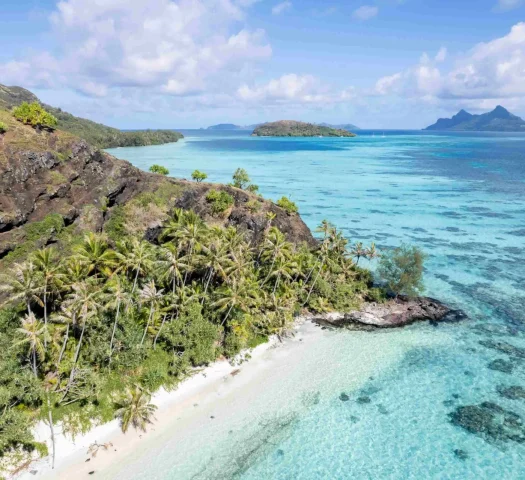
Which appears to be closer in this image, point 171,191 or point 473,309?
point 473,309

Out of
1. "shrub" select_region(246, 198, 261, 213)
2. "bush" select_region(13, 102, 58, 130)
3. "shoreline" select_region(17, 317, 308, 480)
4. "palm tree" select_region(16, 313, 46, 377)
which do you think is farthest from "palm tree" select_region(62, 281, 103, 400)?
"bush" select_region(13, 102, 58, 130)

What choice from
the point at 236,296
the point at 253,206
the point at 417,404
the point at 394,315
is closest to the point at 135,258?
the point at 236,296

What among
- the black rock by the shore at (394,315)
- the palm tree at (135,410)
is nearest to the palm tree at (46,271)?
the palm tree at (135,410)

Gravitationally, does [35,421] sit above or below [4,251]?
below

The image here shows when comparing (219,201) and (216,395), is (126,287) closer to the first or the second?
(216,395)

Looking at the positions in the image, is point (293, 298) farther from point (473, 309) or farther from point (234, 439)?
point (473, 309)

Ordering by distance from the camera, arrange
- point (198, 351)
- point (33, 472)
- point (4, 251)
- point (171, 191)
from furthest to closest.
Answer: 1. point (171, 191)
2. point (4, 251)
3. point (198, 351)
4. point (33, 472)

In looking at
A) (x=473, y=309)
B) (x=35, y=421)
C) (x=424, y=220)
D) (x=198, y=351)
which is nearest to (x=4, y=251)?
(x=35, y=421)
